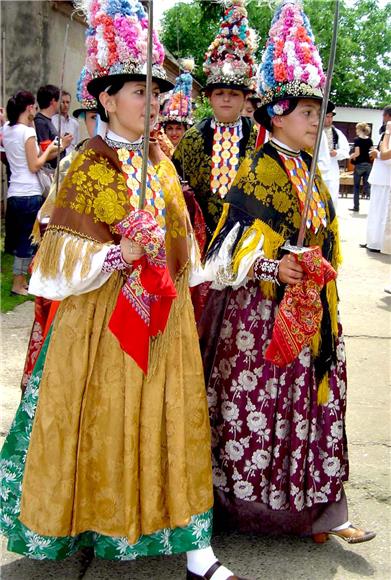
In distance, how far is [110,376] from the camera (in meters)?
2.56

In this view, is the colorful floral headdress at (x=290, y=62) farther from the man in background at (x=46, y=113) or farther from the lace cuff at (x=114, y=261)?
the man in background at (x=46, y=113)

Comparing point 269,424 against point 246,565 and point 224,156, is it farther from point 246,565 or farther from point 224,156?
point 224,156

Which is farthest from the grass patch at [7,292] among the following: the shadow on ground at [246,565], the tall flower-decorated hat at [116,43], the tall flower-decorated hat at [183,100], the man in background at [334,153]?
the tall flower-decorated hat at [116,43]

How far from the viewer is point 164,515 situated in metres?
2.64

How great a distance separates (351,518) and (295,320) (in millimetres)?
1181

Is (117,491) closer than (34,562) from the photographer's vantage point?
→ Yes

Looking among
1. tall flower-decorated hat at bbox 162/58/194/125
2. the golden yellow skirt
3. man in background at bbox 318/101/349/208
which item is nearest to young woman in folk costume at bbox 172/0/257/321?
tall flower-decorated hat at bbox 162/58/194/125

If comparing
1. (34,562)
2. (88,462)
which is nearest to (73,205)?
(88,462)

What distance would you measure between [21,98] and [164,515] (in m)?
5.28

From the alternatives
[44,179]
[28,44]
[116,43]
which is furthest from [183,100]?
[28,44]

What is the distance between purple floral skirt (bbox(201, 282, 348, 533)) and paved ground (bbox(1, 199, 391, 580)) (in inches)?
6.5

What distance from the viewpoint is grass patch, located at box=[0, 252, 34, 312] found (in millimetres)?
6734

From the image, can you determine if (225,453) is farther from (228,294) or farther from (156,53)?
(156,53)

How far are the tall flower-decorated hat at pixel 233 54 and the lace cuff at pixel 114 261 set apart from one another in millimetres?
2274
